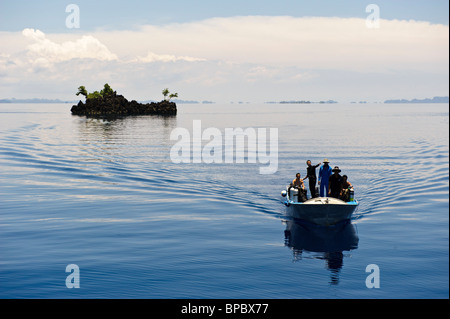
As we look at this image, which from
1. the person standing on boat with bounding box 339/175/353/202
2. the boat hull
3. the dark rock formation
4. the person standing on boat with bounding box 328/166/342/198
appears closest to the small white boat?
the boat hull

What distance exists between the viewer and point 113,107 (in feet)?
580

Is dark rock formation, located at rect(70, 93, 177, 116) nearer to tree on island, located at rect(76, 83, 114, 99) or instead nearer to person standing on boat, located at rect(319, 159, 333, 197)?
tree on island, located at rect(76, 83, 114, 99)

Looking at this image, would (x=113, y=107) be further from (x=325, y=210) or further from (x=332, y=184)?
(x=325, y=210)

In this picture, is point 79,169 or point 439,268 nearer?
point 439,268

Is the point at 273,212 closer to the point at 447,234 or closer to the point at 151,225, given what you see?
the point at 151,225

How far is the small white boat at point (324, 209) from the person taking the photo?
24.2 m

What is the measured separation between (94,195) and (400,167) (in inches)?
1276

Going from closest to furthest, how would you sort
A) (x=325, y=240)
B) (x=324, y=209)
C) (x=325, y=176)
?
(x=325, y=240) → (x=324, y=209) → (x=325, y=176)

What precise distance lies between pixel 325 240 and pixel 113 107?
164368mm

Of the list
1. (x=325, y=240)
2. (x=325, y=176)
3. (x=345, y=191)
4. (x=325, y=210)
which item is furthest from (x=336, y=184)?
(x=325, y=240)

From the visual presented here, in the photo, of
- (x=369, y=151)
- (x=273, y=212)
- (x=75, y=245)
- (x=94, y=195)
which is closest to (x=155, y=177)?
(x=94, y=195)
